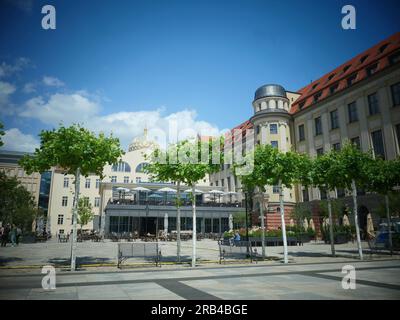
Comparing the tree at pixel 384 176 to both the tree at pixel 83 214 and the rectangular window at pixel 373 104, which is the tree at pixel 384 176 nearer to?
the rectangular window at pixel 373 104

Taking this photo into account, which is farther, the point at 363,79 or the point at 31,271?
the point at 363,79

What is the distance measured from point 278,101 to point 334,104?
29.7 feet

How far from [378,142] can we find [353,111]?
5.77 m

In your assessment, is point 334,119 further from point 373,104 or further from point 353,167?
point 353,167

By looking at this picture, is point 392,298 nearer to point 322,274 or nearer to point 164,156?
point 322,274

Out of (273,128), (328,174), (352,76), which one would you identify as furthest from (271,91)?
(328,174)

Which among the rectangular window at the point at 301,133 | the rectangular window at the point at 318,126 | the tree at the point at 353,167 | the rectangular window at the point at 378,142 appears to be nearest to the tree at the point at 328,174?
the tree at the point at 353,167

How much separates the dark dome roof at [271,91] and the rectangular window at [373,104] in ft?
46.7

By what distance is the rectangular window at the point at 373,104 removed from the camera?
3512cm

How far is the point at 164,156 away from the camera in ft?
Answer: 49.7

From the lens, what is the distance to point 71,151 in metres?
13.1

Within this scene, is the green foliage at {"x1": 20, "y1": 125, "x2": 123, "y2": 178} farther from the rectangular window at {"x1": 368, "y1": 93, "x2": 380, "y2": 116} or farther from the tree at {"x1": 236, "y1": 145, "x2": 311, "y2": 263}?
the rectangular window at {"x1": 368, "y1": 93, "x2": 380, "y2": 116}

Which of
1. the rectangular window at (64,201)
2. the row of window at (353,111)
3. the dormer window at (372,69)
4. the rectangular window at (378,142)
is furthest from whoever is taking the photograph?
the rectangular window at (64,201)
